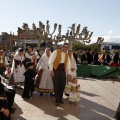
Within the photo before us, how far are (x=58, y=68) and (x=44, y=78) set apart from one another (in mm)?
1386

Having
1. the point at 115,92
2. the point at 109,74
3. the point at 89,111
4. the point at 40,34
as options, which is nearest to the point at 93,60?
the point at 109,74

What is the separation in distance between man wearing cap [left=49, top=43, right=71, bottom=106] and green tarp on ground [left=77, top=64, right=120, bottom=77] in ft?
26.3

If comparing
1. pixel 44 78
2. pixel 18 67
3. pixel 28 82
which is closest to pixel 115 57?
pixel 18 67

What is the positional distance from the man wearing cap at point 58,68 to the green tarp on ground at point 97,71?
802cm

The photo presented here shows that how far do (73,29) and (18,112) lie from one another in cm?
3037

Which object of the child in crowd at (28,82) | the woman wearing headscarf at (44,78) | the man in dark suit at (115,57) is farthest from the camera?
the man in dark suit at (115,57)

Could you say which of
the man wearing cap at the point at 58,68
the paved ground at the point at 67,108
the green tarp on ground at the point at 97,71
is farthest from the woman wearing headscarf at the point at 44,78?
the green tarp on ground at the point at 97,71

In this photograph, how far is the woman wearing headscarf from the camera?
9.56 meters

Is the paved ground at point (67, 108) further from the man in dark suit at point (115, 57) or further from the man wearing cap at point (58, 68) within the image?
the man in dark suit at point (115, 57)

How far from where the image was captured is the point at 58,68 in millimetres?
8375

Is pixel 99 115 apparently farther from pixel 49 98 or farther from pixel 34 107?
pixel 49 98

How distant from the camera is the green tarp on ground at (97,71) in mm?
16047

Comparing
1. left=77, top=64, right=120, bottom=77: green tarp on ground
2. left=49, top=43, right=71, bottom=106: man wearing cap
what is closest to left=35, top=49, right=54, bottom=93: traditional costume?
left=49, top=43, right=71, bottom=106: man wearing cap

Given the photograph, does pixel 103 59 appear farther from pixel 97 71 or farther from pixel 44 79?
pixel 44 79
